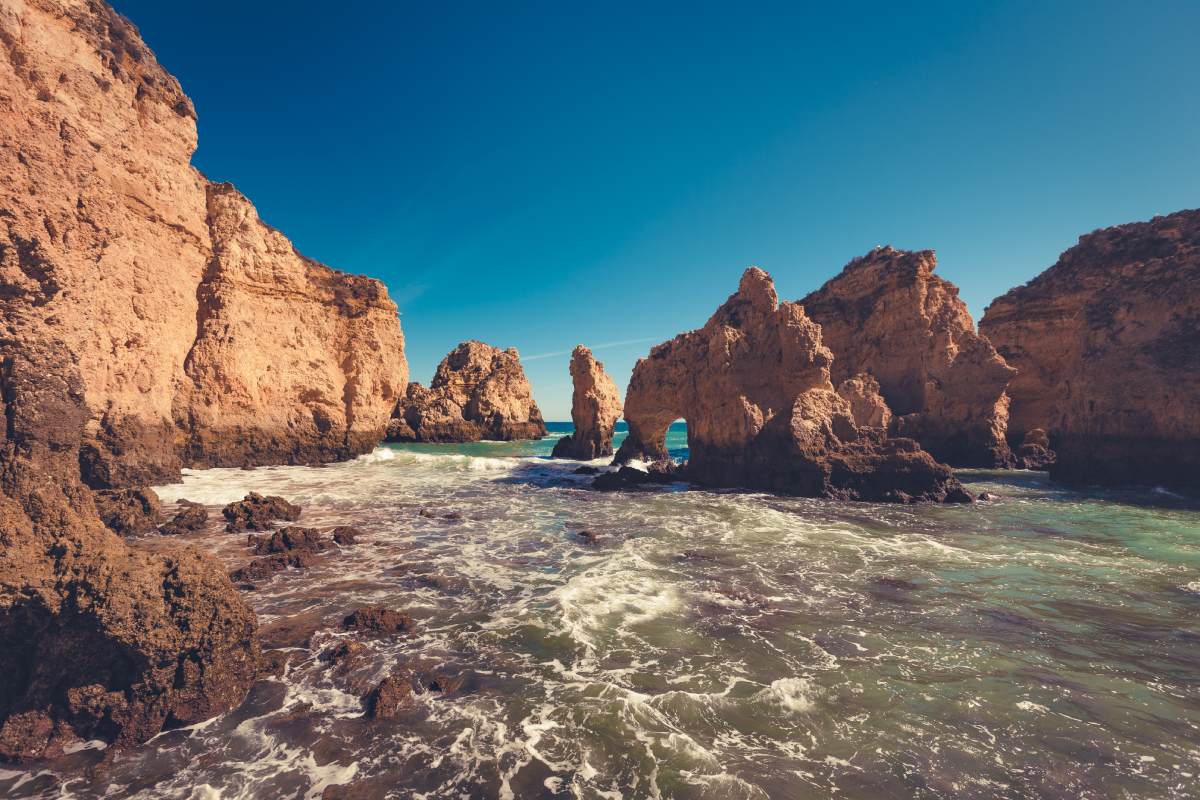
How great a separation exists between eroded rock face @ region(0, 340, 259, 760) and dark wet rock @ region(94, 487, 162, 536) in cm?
775

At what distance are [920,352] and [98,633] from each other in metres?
45.2

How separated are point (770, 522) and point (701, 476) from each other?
9246 mm

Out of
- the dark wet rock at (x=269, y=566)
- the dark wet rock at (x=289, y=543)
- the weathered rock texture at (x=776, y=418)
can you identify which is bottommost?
the dark wet rock at (x=269, y=566)

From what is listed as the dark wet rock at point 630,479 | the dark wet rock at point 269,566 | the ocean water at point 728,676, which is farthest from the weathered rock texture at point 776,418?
the dark wet rock at point 269,566

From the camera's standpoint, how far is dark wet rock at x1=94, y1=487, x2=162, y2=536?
12.9m

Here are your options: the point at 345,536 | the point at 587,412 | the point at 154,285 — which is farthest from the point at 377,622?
the point at 587,412

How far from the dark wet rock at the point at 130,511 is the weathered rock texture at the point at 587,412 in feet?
98.6

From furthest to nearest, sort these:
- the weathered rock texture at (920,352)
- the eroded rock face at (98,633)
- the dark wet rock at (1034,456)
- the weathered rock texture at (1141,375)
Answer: the dark wet rock at (1034,456) → the weathered rock texture at (920,352) → the weathered rock texture at (1141,375) → the eroded rock face at (98,633)

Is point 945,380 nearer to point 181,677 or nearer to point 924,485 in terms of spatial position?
point 924,485

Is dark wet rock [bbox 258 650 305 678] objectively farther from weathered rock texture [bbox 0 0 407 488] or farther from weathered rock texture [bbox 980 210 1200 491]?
weathered rock texture [bbox 980 210 1200 491]

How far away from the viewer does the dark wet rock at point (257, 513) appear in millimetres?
14602

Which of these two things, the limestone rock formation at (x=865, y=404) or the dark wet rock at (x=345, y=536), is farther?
the limestone rock formation at (x=865, y=404)

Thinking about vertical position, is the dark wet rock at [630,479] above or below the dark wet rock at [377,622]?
above

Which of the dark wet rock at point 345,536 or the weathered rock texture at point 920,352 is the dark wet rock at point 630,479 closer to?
the dark wet rock at point 345,536
